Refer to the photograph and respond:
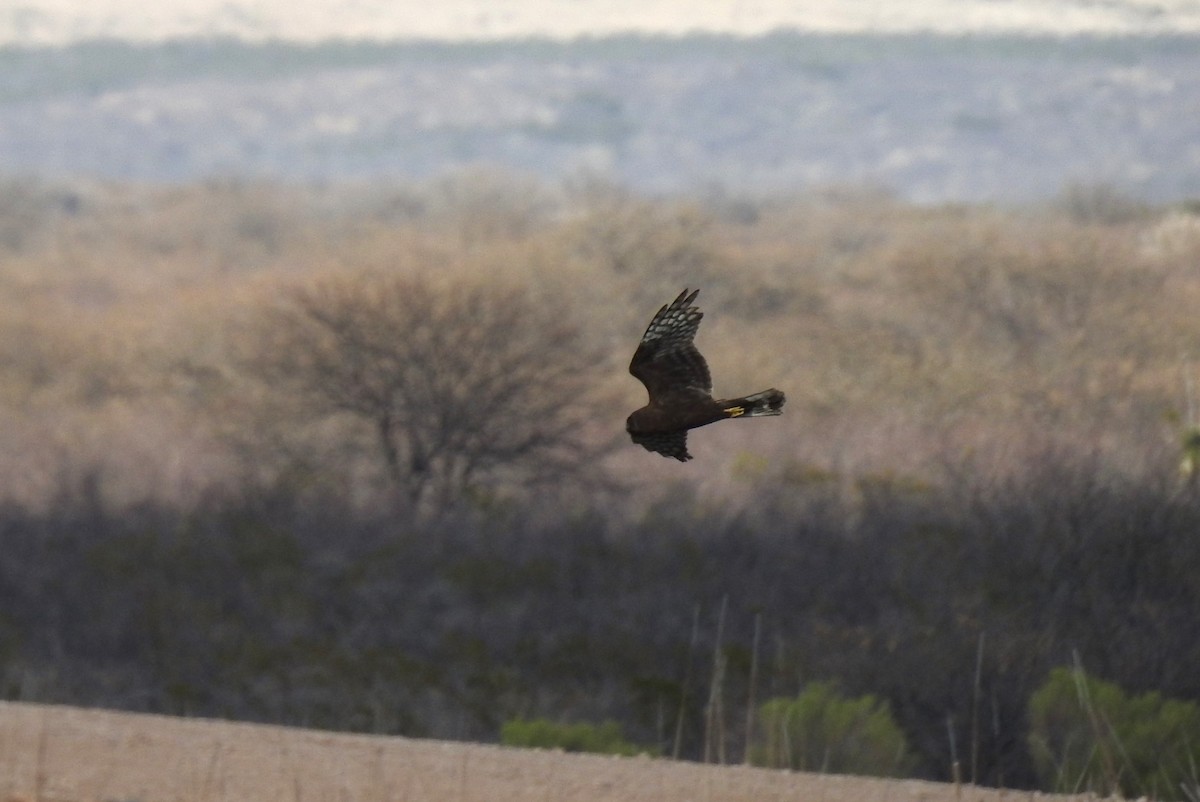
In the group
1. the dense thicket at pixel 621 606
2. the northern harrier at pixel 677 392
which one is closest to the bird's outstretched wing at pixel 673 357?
the northern harrier at pixel 677 392

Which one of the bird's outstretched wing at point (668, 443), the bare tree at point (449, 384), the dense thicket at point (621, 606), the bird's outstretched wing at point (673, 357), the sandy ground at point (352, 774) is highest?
the bird's outstretched wing at point (673, 357)

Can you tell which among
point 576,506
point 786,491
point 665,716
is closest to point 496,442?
point 576,506

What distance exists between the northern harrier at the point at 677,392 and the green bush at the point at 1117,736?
503 inches

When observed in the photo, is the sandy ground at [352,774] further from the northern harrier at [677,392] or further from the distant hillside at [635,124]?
the distant hillside at [635,124]

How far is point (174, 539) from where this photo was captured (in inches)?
1505

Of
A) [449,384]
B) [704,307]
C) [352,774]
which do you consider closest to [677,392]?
[352,774]

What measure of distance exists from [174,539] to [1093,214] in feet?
146

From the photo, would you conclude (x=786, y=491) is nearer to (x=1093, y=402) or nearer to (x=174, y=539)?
(x=174, y=539)

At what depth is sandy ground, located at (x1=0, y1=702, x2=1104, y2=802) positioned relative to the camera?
16859 millimetres

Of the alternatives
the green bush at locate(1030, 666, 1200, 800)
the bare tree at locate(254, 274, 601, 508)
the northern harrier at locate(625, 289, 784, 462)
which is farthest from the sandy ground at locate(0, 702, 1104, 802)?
the bare tree at locate(254, 274, 601, 508)

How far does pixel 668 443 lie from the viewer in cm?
629

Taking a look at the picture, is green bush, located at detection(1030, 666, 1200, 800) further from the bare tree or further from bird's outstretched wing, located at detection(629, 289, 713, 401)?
the bare tree

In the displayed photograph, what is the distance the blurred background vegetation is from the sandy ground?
86 centimetres

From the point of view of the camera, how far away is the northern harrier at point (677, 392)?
6031 millimetres
